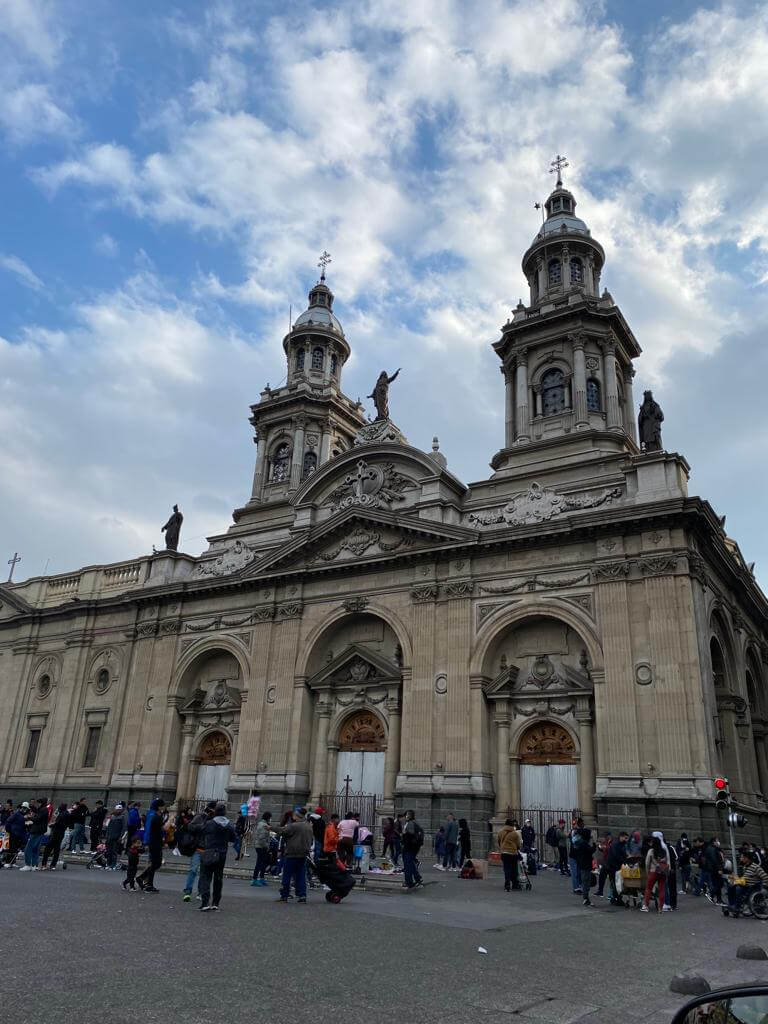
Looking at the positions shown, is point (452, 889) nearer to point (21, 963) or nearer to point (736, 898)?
point (736, 898)

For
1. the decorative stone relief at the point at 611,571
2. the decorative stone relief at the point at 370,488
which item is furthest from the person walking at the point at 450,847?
the decorative stone relief at the point at 370,488

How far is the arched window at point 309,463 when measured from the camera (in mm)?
47416

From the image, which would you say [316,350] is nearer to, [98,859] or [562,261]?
[562,261]

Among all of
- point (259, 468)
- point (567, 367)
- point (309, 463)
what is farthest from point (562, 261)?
point (259, 468)

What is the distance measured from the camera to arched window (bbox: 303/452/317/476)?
4742 cm

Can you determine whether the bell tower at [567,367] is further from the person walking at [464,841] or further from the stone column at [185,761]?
the stone column at [185,761]

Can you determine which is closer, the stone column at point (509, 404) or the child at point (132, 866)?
the child at point (132, 866)

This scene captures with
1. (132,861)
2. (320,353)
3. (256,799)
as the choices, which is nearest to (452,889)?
(132,861)

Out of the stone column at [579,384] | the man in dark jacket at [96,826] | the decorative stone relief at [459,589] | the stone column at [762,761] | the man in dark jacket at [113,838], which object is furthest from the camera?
the stone column at [579,384]

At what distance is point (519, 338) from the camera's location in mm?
40562

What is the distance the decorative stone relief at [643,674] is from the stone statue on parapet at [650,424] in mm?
8457

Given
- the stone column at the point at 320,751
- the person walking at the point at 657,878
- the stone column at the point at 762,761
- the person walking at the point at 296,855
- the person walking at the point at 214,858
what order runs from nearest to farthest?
the person walking at the point at 214,858, the person walking at the point at 296,855, the person walking at the point at 657,878, the stone column at the point at 762,761, the stone column at the point at 320,751

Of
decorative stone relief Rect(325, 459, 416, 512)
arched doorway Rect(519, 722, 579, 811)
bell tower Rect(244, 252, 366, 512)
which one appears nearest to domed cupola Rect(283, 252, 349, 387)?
bell tower Rect(244, 252, 366, 512)

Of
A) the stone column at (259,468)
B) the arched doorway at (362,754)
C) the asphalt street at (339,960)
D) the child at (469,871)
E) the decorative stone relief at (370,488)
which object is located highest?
the stone column at (259,468)
